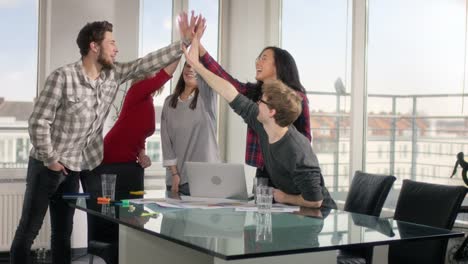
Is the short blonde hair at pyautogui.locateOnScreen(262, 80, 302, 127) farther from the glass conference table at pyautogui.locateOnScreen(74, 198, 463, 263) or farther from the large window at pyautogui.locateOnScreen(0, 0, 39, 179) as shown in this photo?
the large window at pyautogui.locateOnScreen(0, 0, 39, 179)

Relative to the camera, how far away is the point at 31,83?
5238mm

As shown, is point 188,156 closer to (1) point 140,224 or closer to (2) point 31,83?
(1) point 140,224

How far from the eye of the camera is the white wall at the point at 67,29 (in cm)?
510

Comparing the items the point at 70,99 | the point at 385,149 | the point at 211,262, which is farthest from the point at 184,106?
the point at 211,262

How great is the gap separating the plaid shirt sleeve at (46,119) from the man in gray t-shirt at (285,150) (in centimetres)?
94

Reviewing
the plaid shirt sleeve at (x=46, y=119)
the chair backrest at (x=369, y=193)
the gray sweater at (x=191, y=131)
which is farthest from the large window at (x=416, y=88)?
the plaid shirt sleeve at (x=46, y=119)

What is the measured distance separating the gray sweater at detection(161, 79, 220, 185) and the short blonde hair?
1.05 metres

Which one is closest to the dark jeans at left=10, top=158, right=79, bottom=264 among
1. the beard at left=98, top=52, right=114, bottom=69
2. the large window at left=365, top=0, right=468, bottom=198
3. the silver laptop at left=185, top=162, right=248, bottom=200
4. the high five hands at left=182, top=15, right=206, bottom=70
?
the beard at left=98, top=52, right=114, bottom=69

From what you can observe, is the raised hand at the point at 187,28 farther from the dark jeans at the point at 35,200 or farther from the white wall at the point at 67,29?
the white wall at the point at 67,29

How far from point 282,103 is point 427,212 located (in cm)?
80

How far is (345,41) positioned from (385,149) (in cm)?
87

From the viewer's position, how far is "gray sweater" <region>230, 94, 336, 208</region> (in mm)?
2770

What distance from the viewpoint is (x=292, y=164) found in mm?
2803

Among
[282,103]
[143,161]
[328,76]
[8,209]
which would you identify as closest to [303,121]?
[282,103]
